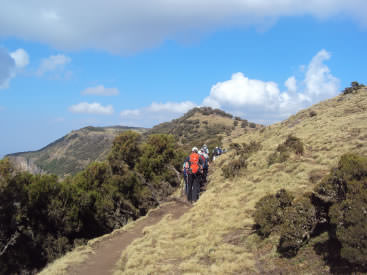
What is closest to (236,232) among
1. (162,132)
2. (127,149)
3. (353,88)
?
(127,149)

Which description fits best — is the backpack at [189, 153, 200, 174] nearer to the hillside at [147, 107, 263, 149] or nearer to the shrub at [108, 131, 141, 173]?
the shrub at [108, 131, 141, 173]

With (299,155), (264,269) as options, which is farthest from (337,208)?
(299,155)

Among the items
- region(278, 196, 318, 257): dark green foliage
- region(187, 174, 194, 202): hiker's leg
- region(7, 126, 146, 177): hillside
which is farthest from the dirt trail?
region(7, 126, 146, 177): hillside

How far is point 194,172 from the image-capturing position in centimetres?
1285

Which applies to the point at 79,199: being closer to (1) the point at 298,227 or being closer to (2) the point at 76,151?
(1) the point at 298,227

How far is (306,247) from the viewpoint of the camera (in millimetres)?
6172

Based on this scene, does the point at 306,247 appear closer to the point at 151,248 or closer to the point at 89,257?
the point at 151,248

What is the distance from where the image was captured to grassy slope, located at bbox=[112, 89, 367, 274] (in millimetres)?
6363

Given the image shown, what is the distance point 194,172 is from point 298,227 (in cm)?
701

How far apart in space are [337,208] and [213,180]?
42.1ft

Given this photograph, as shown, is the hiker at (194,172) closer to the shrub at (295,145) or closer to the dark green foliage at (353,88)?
the shrub at (295,145)

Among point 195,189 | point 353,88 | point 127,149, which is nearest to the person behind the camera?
point 195,189

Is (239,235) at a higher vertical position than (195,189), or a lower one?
lower

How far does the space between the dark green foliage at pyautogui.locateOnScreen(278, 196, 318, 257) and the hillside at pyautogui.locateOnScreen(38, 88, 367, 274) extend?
0.21 meters
